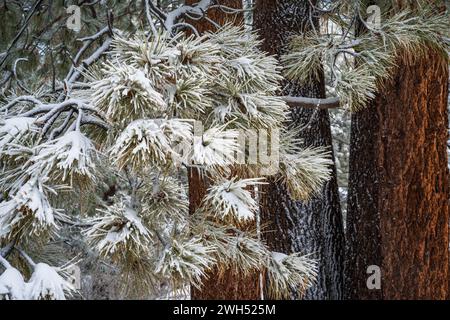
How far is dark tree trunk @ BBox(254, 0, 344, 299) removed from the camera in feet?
11.9

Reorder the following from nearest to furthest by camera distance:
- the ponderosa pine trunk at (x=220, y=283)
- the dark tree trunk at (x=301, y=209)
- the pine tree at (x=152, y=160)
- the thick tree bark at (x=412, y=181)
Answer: the pine tree at (x=152, y=160) < the ponderosa pine trunk at (x=220, y=283) < the thick tree bark at (x=412, y=181) < the dark tree trunk at (x=301, y=209)

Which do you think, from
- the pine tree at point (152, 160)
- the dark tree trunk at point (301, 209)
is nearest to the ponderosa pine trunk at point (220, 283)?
the dark tree trunk at point (301, 209)

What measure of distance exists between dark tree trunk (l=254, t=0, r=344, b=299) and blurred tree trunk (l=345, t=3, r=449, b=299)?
1.10 feet

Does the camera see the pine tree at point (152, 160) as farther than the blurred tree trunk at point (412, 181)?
No

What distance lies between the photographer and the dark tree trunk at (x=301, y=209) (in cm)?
362

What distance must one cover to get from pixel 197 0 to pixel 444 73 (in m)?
1.35

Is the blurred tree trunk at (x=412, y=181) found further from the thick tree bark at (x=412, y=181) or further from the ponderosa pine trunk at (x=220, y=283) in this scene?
the ponderosa pine trunk at (x=220, y=283)

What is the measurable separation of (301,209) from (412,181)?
0.64 meters

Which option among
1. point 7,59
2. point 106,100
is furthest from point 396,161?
point 7,59

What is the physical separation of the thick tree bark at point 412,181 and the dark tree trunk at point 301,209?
0.33 m

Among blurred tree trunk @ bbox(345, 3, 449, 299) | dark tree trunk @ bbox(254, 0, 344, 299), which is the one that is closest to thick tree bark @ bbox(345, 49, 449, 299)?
blurred tree trunk @ bbox(345, 3, 449, 299)

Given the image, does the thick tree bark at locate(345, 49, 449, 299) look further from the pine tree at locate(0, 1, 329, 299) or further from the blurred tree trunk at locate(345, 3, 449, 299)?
the pine tree at locate(0, 1, 329, 299)

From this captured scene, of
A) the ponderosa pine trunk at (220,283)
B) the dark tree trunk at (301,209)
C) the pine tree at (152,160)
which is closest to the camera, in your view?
the pine tree at (152,160)

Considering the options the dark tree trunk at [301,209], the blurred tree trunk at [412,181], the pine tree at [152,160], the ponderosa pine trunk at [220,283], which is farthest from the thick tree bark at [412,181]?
the pine tree at [152,160]
